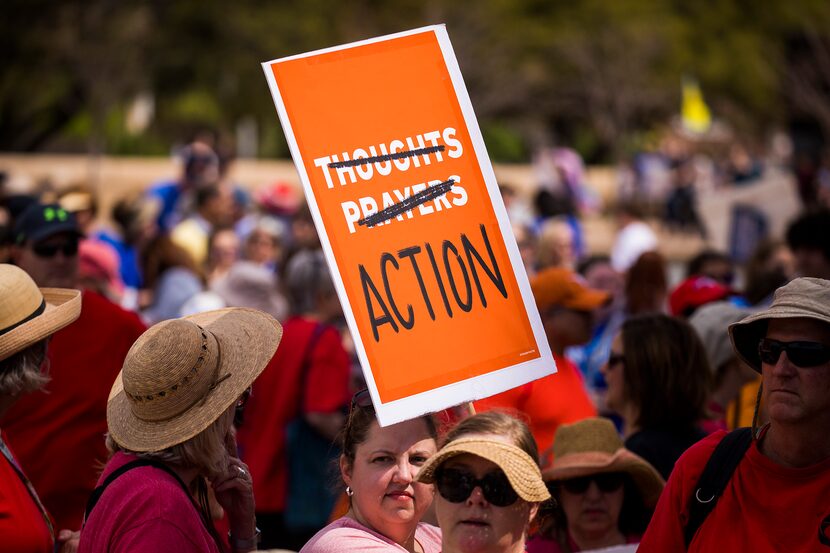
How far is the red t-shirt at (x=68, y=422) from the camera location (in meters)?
4.56

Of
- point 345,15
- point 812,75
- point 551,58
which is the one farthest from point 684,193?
point 551,58

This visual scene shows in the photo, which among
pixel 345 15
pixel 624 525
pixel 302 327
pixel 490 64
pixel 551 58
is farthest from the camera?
pixel 551 58

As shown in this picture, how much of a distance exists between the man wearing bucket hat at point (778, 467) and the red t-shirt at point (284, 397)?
3321 millimetres

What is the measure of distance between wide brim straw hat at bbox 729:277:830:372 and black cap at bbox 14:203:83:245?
10.3 ft

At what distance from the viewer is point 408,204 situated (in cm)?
350

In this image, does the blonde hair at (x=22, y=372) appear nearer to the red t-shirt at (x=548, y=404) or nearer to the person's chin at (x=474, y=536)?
the person's chin at (x=474, y=536)

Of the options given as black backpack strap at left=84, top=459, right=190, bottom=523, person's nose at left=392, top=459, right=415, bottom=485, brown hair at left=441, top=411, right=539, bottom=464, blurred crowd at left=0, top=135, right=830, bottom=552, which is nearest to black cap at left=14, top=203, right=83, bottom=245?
blurred crowd at left=0, top=135, right=830, bottom=552

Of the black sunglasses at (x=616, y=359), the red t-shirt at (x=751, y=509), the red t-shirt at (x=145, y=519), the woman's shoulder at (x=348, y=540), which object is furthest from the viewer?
the black sunglasses at (x=616, y=359)

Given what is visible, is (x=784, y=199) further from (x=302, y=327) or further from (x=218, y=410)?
(x=218, y=410)

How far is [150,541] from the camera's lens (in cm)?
303

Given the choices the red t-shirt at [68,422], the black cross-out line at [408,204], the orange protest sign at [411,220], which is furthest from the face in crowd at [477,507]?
the red t-shirt at [68,422]

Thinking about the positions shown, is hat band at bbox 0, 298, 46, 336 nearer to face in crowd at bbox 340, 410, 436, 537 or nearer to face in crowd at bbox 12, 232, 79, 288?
face in crowd at bbox 340, 410, 436, 537

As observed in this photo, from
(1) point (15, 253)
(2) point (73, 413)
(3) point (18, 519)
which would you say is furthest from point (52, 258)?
(3) point (18, 519)

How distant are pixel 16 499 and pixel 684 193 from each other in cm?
2431
